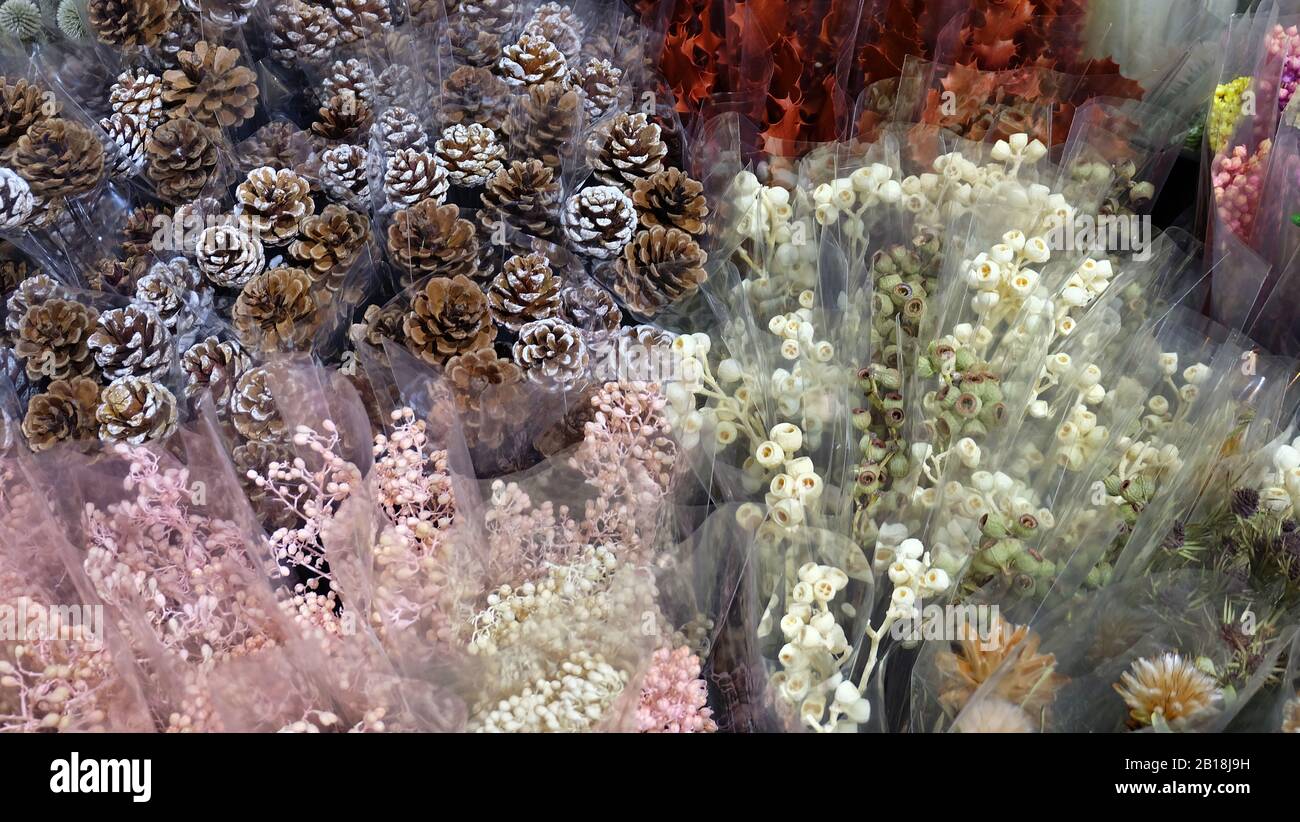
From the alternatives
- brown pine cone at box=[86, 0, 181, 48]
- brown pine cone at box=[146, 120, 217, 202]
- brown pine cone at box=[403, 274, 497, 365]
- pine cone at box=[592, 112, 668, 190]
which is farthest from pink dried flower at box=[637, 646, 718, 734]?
brown pine cone at box=[86, 0, 181, 48]

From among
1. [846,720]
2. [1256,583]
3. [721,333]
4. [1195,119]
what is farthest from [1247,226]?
[846,720]

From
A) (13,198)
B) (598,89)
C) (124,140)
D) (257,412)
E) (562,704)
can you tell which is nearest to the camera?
(562,704)

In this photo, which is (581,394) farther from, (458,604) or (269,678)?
(269,678)

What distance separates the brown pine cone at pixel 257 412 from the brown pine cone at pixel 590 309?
348 millimetres

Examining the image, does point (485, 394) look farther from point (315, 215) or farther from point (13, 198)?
point (13, 198)

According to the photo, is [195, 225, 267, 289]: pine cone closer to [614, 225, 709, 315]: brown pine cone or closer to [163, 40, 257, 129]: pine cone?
[163, 40, 257, 129]: pine cone

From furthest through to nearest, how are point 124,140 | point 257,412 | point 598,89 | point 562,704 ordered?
point 598,89, point 124,140, point 257,412, point 562,704

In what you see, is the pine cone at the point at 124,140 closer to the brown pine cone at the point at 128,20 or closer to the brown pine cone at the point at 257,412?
the brown pine cone at the point at 128,20

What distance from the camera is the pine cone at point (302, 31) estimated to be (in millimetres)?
1398

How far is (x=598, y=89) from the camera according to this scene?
1465mm

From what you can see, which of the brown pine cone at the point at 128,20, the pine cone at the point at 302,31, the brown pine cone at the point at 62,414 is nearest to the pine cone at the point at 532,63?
the pine cone at the point at 302,31

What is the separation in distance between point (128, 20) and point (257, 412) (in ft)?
2.02

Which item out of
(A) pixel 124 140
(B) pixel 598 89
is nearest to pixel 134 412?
(A) pixel 124 140
